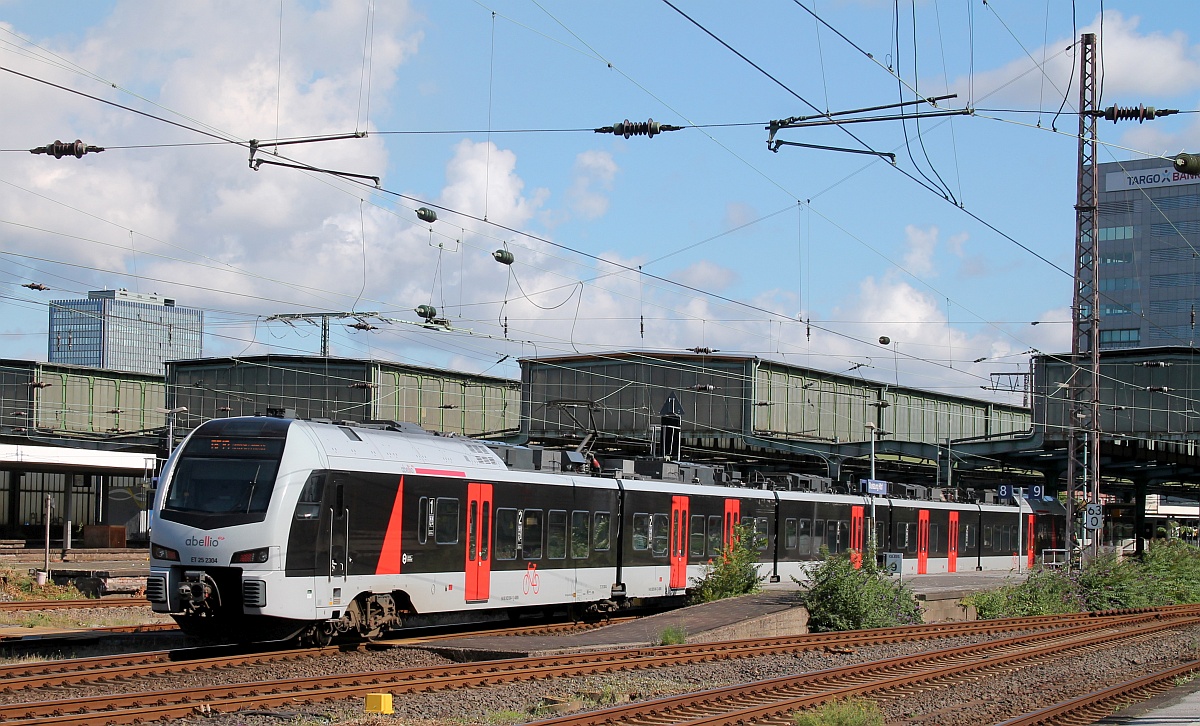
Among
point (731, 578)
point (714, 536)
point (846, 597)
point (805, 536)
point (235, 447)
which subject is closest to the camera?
point (235, 447)

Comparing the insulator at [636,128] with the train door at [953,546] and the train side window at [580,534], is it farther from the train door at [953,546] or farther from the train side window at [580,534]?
the train door at [953,546]

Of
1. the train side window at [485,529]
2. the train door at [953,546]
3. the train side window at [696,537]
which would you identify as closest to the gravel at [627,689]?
the train side window at [485,529]

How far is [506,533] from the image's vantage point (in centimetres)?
2222

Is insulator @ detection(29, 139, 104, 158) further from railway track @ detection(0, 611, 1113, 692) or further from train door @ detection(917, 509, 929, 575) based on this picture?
train door @ detection(917, 509, 929, 575)

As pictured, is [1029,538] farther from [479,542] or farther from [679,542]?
[479,542]

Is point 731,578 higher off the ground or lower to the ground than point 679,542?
lower

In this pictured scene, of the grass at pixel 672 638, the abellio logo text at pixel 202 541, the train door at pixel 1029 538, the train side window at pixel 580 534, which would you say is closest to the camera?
the abellio logo text at pixel 202 541

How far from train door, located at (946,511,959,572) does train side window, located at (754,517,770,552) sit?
1399cm

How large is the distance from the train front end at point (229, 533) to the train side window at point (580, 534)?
7.15 metres

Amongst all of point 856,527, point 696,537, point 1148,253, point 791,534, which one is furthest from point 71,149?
point 1148,253

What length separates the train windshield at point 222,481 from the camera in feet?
57.9

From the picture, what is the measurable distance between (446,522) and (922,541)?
25.0 metres

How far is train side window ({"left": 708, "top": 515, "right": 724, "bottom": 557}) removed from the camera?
29219 mm

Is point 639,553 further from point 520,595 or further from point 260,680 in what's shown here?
point 260,680
